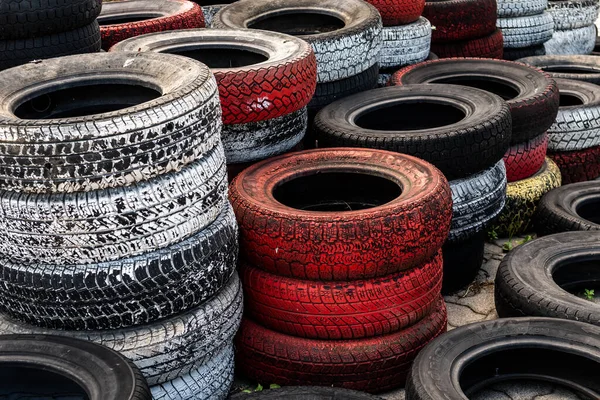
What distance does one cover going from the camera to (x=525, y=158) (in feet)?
18.8

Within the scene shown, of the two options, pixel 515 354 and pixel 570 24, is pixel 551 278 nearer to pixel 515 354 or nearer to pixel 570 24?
pixel 515 354

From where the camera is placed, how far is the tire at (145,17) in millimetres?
5641

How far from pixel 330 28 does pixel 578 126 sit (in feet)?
6.61

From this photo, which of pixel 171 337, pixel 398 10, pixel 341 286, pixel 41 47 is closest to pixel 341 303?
pixel 341 286

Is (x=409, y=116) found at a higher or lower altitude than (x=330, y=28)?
lower

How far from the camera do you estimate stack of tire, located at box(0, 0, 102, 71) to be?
457 centimetres

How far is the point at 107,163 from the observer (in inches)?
130

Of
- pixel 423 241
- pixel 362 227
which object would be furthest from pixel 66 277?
pixel 423 241

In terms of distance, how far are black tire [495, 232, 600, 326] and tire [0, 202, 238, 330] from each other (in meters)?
1.61

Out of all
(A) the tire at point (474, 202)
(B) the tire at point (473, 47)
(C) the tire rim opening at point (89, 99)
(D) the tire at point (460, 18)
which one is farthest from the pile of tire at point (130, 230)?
(B) the tire at point (473, 47)

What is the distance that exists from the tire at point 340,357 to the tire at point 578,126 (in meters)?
2.56

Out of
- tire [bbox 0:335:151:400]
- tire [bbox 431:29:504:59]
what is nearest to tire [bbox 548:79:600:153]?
tire [bbox 431:29:504:59]

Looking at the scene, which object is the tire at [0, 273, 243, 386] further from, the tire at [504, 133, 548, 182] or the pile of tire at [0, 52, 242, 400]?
the tire at [504, 133, 548, 182]

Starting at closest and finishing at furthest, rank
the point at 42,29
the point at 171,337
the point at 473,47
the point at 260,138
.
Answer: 1. the point at 171,337
2. the point at 42,29
3. the point at 260,138
4. the point at 473,47
